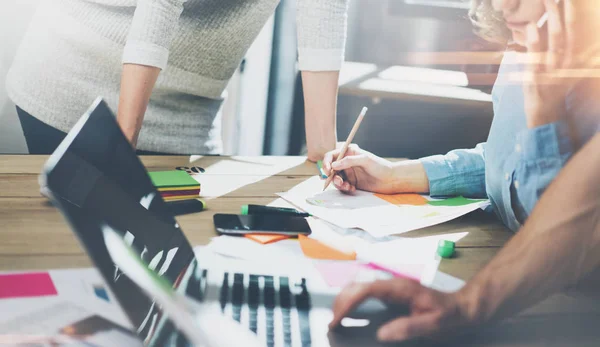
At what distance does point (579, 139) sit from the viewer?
1.41 feet

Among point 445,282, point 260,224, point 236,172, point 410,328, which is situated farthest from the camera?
point 236,172

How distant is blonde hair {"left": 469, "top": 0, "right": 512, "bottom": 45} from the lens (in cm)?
56

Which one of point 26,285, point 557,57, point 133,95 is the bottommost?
point 26,285

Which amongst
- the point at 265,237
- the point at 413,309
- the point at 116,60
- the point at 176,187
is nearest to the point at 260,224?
the point at 265,237

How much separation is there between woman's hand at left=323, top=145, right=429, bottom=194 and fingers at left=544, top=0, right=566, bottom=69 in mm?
320

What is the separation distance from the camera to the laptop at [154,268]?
0.32 m

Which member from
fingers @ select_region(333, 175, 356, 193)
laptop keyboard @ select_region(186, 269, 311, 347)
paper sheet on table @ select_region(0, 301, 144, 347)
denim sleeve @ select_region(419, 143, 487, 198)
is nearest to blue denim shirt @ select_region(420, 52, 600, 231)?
denim sleeve @ select_region(419, 143, 487, 198)

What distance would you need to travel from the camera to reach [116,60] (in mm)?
900

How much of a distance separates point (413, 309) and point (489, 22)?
344mm

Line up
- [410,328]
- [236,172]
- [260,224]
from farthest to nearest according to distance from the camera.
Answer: [236,172], [260,224], [410,328]

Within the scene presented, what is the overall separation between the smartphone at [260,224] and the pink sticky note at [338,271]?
0.24 feet

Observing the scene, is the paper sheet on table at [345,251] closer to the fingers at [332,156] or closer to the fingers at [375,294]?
the fingers at [375,294]

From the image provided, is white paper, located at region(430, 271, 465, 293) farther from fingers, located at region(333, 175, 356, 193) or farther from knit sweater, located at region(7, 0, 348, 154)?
knit sweater, located at region(7, 0, 348, 154)

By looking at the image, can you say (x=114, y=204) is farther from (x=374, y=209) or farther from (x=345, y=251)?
(x=374, y=209)
